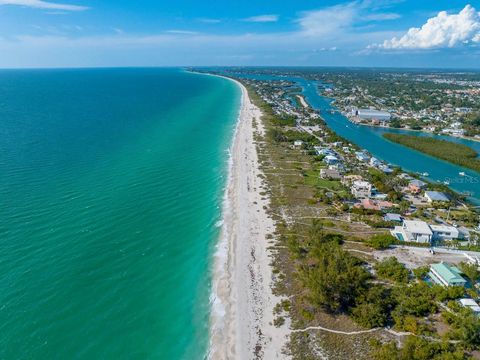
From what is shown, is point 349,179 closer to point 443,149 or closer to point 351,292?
point 351,292

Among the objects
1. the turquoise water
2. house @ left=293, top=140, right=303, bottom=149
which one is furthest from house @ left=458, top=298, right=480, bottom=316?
house @ left=293, top=140, right=303, bottom=149

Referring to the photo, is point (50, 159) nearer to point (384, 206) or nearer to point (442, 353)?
point (384, 206)

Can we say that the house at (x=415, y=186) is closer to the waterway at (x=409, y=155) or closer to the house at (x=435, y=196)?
the house at (x=435, y=196)

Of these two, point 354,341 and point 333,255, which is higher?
point 333,255

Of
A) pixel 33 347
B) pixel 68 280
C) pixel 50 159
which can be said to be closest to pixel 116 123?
pixel 50 159

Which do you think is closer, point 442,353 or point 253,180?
point 442,353

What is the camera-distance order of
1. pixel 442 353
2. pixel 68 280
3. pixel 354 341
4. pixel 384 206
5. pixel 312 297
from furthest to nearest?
pixel 384 206
pixel 68 280
pixel 312 297
pixel 354 341
pixel 442 353

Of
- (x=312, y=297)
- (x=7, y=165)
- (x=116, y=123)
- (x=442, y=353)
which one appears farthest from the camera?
(x=116, y=123)

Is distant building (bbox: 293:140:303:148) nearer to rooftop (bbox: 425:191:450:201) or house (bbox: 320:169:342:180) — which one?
house (bbox: 320:169:342:180)
